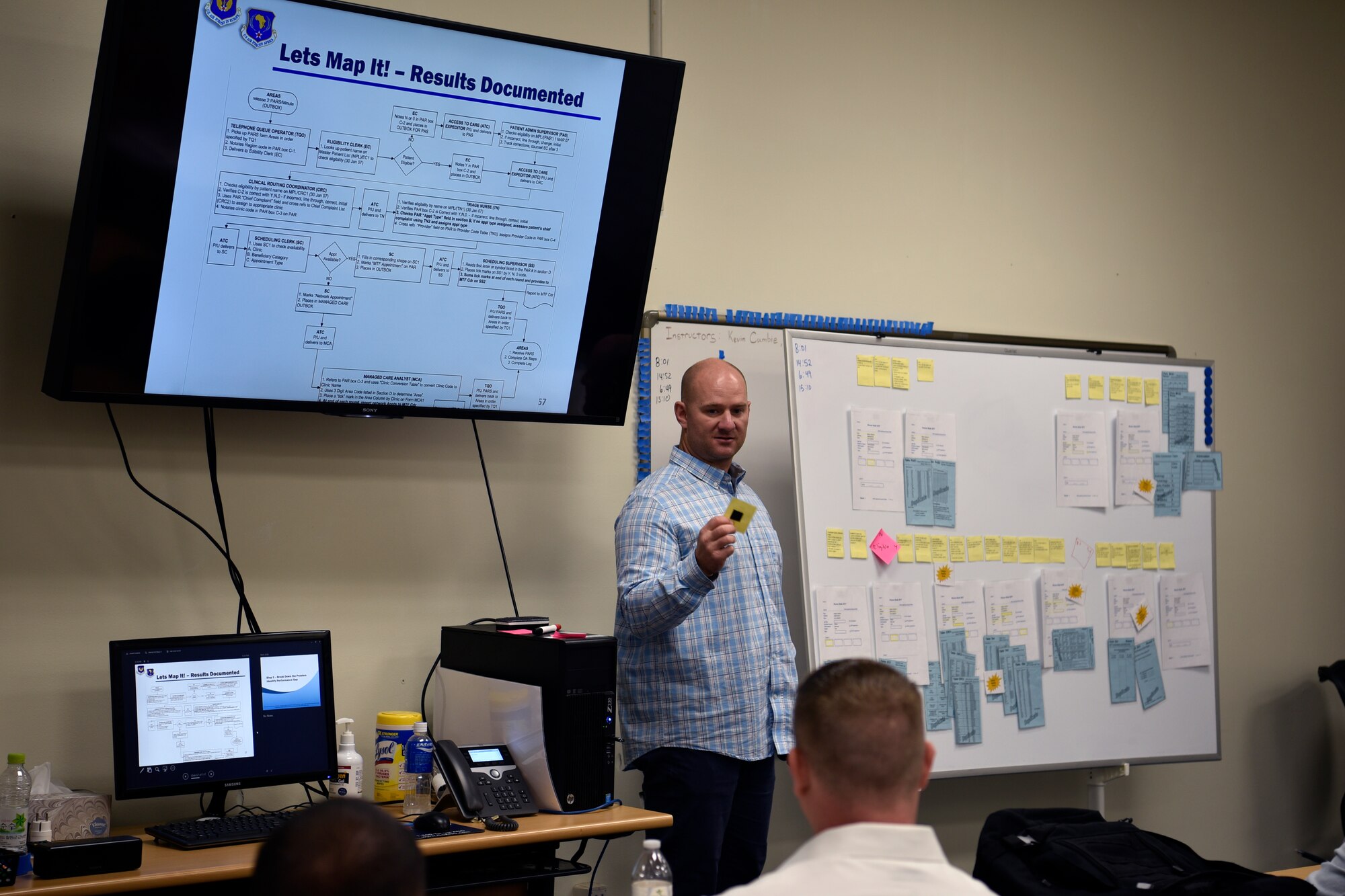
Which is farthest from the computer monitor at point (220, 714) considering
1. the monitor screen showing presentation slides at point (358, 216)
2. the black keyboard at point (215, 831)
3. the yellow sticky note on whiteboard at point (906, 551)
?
the yellow sticky note on whiteboard at point (906, 551)

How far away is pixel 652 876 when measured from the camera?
194 cm

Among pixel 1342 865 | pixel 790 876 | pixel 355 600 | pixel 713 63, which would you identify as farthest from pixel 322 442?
pixel 1342 865

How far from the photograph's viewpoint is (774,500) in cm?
362

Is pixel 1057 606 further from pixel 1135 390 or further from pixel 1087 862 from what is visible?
pixel 1087 862

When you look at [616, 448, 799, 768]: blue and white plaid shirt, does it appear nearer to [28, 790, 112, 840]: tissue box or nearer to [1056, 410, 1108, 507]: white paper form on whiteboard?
[28, 790, 112, 840]: tissue box

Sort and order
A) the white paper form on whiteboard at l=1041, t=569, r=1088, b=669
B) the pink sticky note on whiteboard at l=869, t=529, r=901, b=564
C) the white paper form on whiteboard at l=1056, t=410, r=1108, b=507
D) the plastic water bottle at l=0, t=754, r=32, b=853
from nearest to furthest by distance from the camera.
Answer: the plastic water bottle at l=0, t=754, r=32, b=853 < the pink sticky note on whiteboard at l=869, t=529, r=901, b=564 < the white paper form on whiteboard at l=1041, t=569, r=1088, b=669 < the white paper form on whiteboard at l=1056, t=410, r=1108, b=507

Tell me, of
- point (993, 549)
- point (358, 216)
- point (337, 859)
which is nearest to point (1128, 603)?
point (993, 549)

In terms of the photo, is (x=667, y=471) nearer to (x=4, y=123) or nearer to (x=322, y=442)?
(x=322, y=442)

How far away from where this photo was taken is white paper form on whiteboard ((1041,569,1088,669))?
376 centimetres

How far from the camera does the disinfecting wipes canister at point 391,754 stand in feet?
9.33

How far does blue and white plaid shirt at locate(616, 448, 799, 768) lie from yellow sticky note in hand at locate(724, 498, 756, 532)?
9.9 inches

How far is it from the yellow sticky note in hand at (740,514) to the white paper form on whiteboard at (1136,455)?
1825 millimetres

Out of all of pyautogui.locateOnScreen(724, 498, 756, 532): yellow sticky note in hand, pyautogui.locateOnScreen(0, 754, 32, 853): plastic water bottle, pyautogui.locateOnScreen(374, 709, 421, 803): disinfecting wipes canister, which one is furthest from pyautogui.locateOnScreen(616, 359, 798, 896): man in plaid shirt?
pyautogui.locateOnScreen(0, 754, 32, 853): plastic water bottle

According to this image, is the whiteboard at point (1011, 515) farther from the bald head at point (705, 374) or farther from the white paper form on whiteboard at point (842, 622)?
the bald head at point (705, 374)
